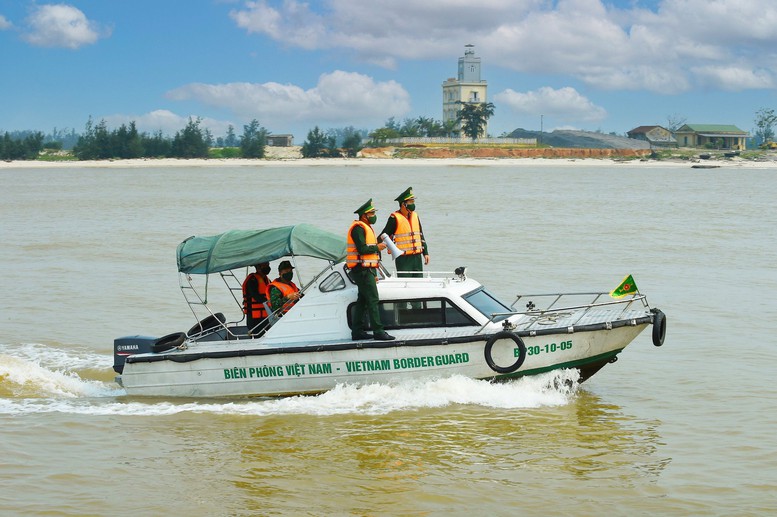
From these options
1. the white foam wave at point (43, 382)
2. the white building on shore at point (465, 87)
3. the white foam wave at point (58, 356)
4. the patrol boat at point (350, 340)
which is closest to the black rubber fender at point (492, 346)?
the patrol boat at point (350, 340)

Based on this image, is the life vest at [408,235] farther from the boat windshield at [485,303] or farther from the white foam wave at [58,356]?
the white foam wave at [58,356]

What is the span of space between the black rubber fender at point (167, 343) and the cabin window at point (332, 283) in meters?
2.01

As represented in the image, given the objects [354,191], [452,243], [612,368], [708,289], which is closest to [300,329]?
[612,368]

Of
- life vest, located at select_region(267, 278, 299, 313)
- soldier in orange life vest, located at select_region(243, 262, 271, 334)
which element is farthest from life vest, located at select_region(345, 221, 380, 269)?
soldier in orange life vest, located at select_region(243, 262, 271, 334)

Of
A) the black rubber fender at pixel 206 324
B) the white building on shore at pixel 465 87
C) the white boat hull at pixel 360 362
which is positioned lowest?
the white boat hull at pixel 360 362

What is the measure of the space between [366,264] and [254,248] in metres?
1.70

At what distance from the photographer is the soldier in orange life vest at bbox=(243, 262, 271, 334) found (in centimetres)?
1338

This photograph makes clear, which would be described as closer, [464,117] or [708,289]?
[708,289]

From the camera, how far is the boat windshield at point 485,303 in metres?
12.8

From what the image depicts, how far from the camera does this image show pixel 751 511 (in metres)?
9.57

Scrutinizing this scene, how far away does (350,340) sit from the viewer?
1268 cm

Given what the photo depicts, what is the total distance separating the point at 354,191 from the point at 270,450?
190ft

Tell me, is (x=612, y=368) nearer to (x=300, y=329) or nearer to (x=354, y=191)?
(x=300, y=329)

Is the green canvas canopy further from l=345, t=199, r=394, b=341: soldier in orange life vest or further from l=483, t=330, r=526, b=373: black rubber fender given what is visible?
l=483, t=330, r=526, b=373: black rubber fender
